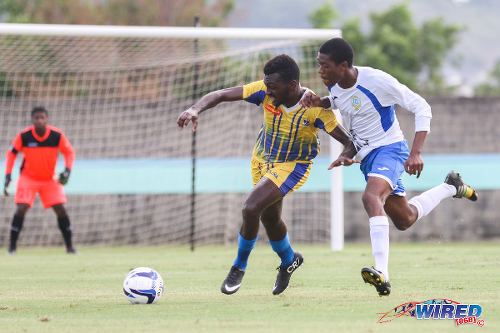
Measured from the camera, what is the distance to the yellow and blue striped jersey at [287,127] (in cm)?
769

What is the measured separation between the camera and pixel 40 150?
45.9 feet

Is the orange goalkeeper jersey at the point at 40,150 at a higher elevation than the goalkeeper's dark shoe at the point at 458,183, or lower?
higher

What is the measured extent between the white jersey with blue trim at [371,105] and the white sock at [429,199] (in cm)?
94

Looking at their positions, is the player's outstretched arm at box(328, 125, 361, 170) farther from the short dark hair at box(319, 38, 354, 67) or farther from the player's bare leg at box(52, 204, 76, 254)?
the player's bare leg at box(52, 204, 76, 254)

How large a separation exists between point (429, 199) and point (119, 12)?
53.8 meters

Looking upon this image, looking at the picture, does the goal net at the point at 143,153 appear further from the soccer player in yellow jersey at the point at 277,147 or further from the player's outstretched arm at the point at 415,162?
the player's outstretched arm at the point at 415,162

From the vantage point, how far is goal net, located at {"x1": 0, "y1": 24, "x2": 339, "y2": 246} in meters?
16.7

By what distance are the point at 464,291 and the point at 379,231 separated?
45.5 inches

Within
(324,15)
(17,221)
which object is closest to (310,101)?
(17,221)

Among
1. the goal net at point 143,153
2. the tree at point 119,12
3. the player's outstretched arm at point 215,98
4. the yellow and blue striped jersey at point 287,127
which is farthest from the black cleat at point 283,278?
the tree at point 119,12

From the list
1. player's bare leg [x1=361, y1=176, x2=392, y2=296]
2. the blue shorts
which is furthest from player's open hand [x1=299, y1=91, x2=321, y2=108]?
player's bare leg [x1=361, y1=176, x2=392, y2=296]

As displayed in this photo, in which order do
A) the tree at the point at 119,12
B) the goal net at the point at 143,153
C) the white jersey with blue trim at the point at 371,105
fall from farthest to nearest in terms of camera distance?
the tree at the point at 119,12 < the goal net at the point at 143,153 < the white jersey with blue trim at the point at 371,105

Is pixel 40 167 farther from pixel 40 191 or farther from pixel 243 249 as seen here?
pixel 243 249

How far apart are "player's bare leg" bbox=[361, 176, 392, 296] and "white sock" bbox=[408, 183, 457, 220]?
3.32ft
